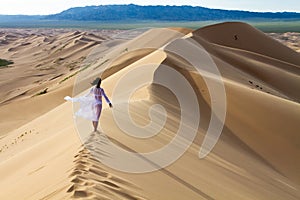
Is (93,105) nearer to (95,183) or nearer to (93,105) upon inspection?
(93,105)

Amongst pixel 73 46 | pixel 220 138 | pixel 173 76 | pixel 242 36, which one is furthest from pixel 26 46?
pixel 220 138

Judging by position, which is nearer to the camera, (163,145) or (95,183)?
(95,183)

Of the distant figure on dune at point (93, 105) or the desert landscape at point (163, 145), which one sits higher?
the distant figure on dune at point (93, 105)

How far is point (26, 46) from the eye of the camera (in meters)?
66.8

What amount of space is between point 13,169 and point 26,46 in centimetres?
6343

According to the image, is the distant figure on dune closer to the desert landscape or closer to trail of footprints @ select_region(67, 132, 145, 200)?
the desert landscape

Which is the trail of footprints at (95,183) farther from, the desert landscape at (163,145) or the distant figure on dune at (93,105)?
the distant figure on dune at (93,105)

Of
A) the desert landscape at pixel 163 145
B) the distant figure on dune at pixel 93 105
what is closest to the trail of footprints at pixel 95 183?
the desert landscape at pixel 163 145

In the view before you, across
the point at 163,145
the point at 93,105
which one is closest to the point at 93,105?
the point at 93,105

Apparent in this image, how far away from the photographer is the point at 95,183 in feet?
14.0

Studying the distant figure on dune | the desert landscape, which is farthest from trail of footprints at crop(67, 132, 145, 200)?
the distant figure on dune

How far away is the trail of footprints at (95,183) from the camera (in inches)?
157

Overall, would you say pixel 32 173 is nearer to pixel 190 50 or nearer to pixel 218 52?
pixel 190 50

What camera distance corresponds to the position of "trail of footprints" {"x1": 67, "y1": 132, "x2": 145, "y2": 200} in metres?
3.99
